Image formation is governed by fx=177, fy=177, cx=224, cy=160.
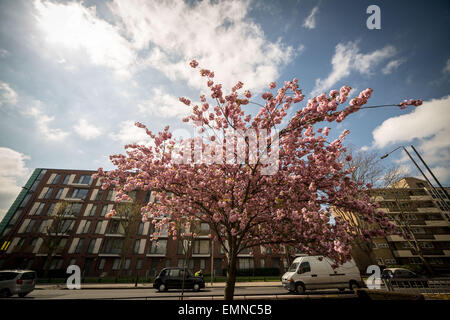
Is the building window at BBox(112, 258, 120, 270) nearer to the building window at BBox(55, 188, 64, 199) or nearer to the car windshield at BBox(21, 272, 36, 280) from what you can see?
the building window at BBox(55, 188, 64, 199)

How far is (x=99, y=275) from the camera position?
2878 cm

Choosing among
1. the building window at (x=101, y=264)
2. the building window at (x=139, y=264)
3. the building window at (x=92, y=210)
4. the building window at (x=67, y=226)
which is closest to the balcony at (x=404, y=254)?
the building window at (x=139, y=264)

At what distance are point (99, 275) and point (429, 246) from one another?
63515mm

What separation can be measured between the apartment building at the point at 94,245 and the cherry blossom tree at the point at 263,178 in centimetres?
2586

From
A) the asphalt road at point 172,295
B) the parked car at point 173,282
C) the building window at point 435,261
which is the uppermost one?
the building window at point 435,261

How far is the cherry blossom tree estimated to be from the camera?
5547 millimetres

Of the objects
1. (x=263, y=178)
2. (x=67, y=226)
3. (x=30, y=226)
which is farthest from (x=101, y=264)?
(x=263, y=178)

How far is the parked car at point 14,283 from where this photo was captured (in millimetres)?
11982

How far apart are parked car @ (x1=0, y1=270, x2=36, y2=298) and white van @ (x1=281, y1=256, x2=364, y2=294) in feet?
61.3

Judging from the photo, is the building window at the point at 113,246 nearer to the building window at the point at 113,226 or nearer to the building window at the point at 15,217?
the building window at the point at 113,226

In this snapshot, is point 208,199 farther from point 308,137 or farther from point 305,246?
point 308,137

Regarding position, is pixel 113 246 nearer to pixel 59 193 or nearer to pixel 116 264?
pixel 116 264
